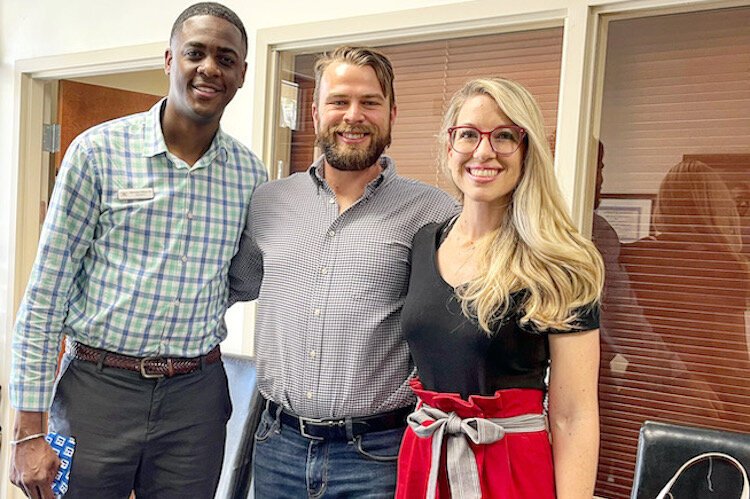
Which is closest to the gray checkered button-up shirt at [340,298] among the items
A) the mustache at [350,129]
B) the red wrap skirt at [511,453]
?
the mustache at [350,129]

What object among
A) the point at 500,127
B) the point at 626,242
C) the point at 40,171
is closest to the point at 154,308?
the point at 500,127

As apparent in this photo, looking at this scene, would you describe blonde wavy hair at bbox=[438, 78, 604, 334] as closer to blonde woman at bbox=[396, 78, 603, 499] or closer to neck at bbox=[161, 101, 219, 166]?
blonde woman at bbox=[396, 78, 603, 499]

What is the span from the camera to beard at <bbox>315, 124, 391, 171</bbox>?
1.60m

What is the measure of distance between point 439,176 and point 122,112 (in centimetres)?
204

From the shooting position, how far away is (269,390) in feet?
5.35

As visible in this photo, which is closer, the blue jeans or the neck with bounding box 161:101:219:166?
the blue jeans

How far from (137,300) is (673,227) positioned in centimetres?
139

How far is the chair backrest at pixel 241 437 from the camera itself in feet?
6.44

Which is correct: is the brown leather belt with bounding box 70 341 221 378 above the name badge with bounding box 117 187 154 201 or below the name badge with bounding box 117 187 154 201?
below

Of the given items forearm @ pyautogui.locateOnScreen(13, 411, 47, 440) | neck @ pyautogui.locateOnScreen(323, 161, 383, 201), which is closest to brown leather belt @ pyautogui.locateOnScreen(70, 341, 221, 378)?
forearm @ pyautogui.locateOnScreen(13, 411, 47, 440)

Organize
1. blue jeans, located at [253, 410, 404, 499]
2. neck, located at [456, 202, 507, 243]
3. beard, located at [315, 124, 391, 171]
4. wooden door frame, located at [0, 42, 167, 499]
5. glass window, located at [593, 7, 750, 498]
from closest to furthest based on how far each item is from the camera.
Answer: neck, located at [456, 202, 507, 243]
blue jeans, located at [253, 410, 404, 499]
beard, located at [315, 124, 391, 171]
glass window, located at [593, 7, 750, 498]
wooden door frame, located at [0, 42, 167, 499]

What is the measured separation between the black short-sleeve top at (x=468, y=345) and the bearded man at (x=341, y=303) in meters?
0.16

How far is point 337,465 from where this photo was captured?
1506mm

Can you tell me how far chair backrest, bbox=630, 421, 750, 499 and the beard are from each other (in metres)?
0.85
